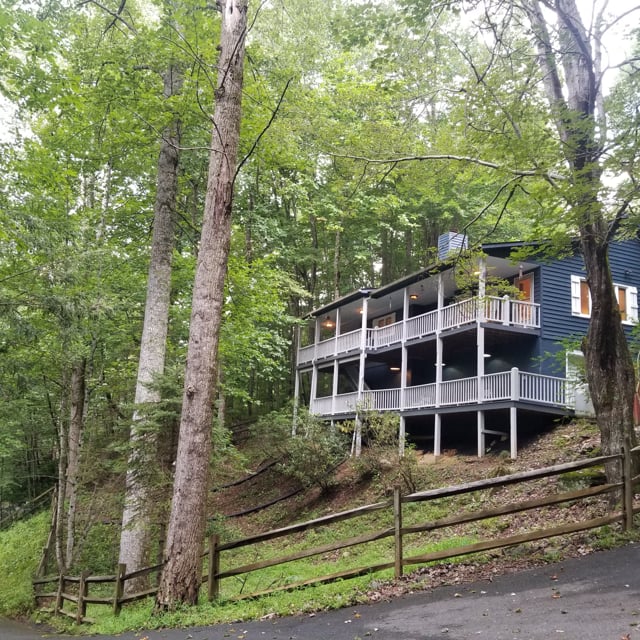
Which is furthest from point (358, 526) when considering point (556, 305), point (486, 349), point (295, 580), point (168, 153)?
point (556, 305)

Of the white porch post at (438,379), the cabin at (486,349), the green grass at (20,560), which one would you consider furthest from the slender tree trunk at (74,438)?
the white porch post at (438,379)

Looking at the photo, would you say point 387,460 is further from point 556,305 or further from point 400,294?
point 400,294

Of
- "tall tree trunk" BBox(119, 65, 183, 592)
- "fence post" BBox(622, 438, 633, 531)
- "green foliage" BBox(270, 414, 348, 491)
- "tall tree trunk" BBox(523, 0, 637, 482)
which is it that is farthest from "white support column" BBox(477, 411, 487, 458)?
"fence post" BBox(622, 438, 633, 531)

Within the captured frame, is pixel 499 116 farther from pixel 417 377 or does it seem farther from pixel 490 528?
pixel 417 377

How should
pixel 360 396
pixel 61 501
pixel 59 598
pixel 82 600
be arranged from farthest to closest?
pixel 360 396 → pixel 61 501 → pixel 59 598 → pixel 82 600

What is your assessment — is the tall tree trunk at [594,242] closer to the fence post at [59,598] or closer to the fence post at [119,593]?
the fence post at [119,593]

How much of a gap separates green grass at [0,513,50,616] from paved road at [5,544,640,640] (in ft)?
25.2

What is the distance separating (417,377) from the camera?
79.8ft

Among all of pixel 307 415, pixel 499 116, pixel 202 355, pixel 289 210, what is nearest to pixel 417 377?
pixel 307 415

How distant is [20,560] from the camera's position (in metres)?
16.2

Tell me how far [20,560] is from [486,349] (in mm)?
16317

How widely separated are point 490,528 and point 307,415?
8709 mm

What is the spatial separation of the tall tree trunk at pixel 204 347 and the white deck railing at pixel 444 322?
906cm

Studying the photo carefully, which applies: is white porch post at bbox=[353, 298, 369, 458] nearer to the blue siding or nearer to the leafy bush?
the leafy bush
